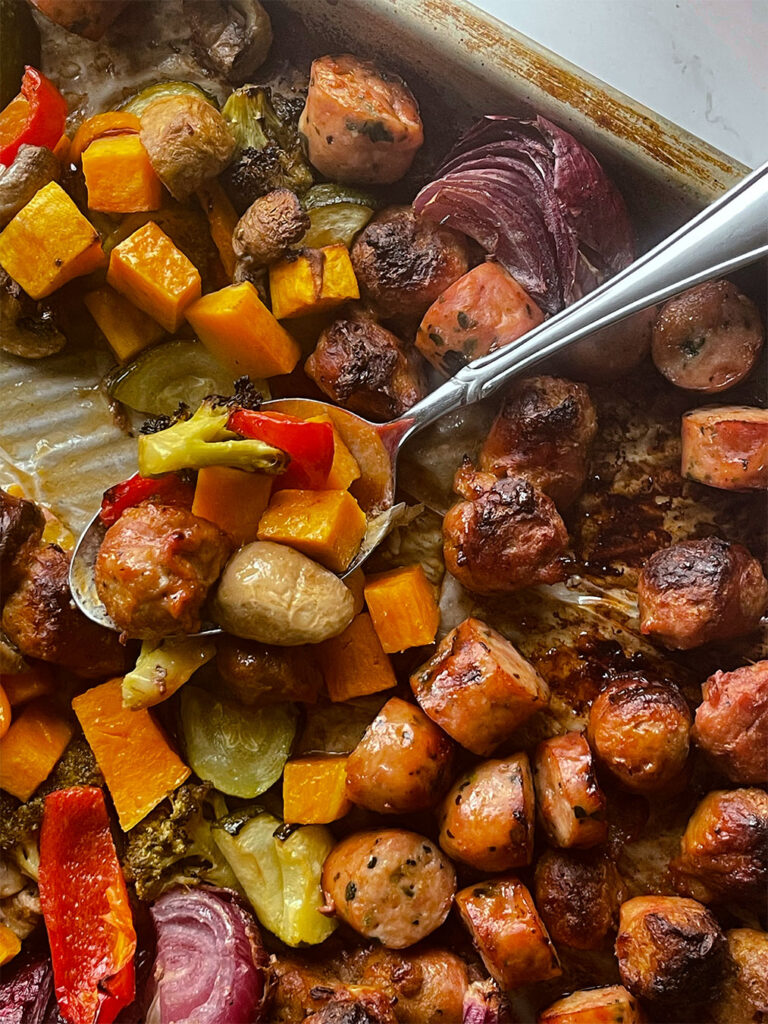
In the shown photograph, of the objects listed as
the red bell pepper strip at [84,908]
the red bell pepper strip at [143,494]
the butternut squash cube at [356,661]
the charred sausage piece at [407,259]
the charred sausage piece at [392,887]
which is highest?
the charred sausage piece at [407,259]

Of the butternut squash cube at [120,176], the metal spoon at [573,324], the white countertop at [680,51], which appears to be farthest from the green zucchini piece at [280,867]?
the white countertop at [680,51]

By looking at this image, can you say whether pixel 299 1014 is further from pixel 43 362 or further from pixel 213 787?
pixel 43 362

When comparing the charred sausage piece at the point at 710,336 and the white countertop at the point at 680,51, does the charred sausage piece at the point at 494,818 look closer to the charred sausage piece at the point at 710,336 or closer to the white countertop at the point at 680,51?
the charred sausage piece at the point at 710,336

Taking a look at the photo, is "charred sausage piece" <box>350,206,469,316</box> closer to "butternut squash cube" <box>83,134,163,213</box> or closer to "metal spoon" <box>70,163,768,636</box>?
"metal spoon" <box>70,163,768,636</box>

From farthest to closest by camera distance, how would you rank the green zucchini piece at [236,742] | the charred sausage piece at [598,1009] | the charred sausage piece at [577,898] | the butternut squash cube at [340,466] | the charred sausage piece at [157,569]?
the green zucchini piece at [236,742], the butternut squash cube at [340,466], the charred sausage piece at [577,898], the charred sausage piece at [598,1009], the charred sausage piece at [157,569]

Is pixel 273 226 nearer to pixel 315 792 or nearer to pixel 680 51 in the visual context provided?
pixel 680 51

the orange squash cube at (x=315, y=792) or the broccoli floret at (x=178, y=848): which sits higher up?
the orange squash cube at (x=315, y=792)

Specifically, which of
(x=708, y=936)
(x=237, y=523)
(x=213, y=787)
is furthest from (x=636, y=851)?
(x=237, y=523)

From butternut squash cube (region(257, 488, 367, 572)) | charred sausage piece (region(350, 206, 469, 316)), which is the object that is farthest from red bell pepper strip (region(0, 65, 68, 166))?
butternut squash cube (region(257, 488, 367, 572))
